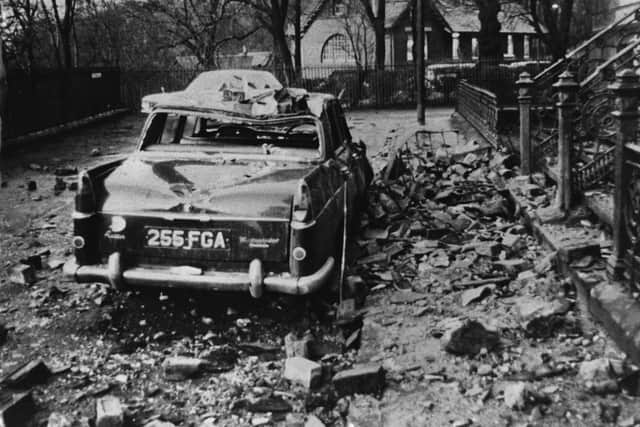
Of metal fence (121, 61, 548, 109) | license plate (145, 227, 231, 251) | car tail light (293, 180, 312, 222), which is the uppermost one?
metal fence (121, 61, 548, 109)

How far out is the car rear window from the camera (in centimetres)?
648

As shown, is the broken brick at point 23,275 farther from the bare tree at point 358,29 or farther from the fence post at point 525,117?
the bare tree at point 358,29

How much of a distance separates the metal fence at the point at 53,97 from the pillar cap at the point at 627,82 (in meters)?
14.7

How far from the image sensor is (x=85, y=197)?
548cm

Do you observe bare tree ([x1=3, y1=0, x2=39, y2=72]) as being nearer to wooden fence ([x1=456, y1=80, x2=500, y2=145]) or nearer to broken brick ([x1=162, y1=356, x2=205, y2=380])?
wooden fence ([x1=456, y1=80, x2=500, y2=145])

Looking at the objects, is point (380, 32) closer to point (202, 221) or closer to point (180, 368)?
point (202, 221)

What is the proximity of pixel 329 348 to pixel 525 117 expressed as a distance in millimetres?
5577

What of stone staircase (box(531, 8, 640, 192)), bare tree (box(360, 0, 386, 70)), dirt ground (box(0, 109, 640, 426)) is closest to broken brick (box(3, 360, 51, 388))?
dirt ground (box(0, 109, 640, 426))

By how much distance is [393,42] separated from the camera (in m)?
53.3

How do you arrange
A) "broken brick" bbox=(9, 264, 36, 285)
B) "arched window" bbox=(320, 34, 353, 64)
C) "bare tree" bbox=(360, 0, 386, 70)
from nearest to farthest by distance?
"broken brick" bbox=(9, 264, 36, 285), "bare tree" bbox=(360, 0, 386, 70), "arched window" bbox=(320, 34, 353, 64)

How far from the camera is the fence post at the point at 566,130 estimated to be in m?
6.93

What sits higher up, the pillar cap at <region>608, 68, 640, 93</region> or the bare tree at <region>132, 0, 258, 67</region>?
the bare tree at <region>132, 0, 258, 67</region>

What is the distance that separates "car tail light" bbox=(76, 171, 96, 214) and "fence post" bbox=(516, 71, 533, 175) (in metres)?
6.04

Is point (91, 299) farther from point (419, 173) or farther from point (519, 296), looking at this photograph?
point (419, 173)
